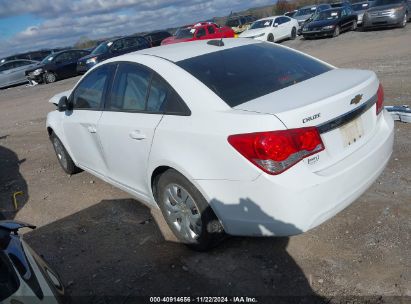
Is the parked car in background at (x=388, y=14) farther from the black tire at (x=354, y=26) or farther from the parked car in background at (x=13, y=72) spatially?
the parked car in background at (x=13, y=72)

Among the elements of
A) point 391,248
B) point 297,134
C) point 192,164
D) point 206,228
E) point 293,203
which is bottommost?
point 391,248

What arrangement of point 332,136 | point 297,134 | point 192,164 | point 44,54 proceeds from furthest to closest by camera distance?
point 44,54 → point 192,164 → point 332,136 → point 297,134

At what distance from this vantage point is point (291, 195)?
2.62 meters

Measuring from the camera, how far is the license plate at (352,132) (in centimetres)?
289

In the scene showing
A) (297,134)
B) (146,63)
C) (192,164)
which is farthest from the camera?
(146,63)

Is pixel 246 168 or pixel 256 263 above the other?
pixel 246 168

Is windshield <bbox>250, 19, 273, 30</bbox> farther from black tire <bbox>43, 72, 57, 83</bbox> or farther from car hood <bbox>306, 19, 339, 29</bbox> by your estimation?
black tire <bbox>43, 72, 57, 83</bbox>

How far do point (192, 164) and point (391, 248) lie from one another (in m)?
1.71

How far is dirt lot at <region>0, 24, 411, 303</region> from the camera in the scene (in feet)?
9.62

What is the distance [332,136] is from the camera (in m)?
2.81

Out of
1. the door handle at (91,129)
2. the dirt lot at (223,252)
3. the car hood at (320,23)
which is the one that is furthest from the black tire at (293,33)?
the door handle at (91,129)

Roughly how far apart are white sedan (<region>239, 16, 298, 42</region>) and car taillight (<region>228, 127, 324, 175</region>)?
18.8 m

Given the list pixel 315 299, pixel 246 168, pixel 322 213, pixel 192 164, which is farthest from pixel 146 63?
pixel 315 299

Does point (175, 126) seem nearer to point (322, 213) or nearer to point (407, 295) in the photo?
point (322, 213)
